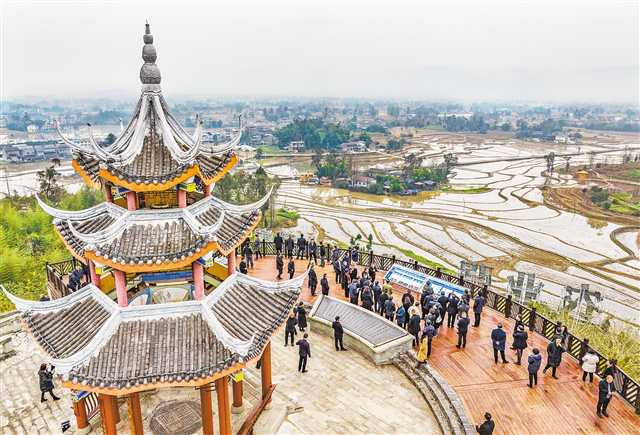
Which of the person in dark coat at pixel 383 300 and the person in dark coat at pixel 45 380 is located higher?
the person in dark coat at pixel 383 300

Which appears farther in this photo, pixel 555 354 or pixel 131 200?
pixel 555 354

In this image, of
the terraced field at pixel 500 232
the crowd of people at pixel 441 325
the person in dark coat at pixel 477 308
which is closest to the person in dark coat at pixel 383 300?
the crowd of people at pixel 441 325

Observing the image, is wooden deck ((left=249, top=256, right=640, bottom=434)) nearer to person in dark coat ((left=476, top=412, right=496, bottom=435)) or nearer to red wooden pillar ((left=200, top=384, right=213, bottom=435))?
person in dark coat ((left=476, top=412, right=496, bottom=435))

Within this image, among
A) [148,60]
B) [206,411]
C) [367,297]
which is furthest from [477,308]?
[148,60]

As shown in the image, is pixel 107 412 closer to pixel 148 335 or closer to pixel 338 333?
pixel 148 335

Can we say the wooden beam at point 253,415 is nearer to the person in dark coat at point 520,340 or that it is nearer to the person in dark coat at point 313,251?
the person in dark coat at point 520,340

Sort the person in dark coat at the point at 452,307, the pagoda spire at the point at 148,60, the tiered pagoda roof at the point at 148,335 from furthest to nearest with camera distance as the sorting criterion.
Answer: the person in dark coat at the point at 452,307 < the pagoda spire at the point at 148,60 < the tiered pagoda roof at the point at 148,335

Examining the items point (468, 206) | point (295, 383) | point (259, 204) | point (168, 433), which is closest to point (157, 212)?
point (259, 204)
